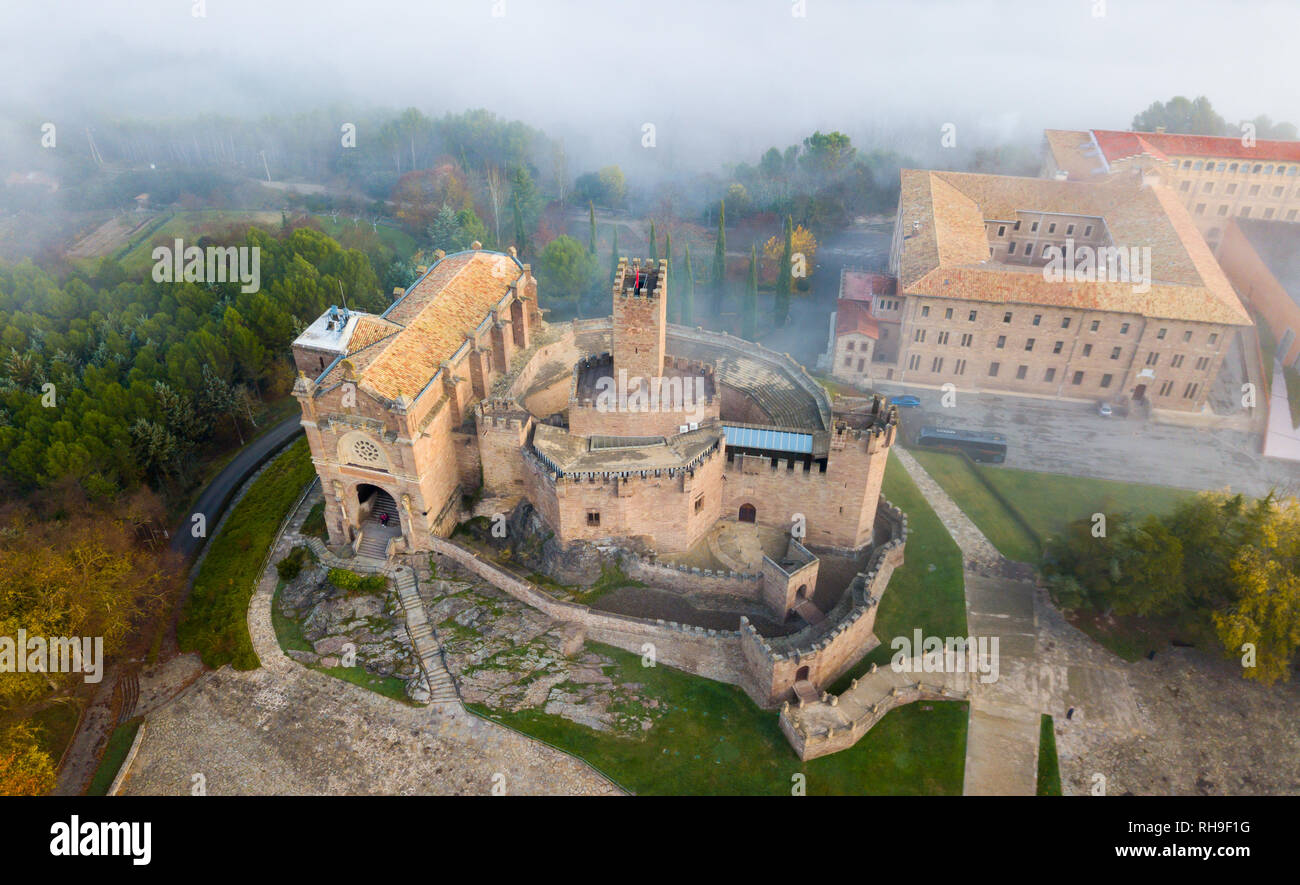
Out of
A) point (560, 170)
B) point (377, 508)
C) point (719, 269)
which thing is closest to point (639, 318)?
point (377, 508)

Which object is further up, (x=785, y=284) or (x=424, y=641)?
(x=785, y=284)

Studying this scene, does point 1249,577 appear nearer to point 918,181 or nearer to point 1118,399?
point 1118,399

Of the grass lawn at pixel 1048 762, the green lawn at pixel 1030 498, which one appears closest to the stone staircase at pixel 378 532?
the grass lawn at pixel 1048 762

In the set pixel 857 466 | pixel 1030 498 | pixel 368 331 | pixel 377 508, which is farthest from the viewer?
pixel 1030 498

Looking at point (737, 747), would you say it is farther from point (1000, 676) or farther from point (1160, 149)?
point (1160, 149)

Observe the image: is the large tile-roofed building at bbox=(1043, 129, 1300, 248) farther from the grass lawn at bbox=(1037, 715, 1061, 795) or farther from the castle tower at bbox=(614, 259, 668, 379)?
the grass lawn at bbox=(1037, 715, 1061, 795)

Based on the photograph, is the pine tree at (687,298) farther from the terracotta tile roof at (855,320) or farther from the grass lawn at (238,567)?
the grass lawn at (238,567)

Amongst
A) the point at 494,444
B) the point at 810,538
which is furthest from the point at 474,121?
the point at 810,538
